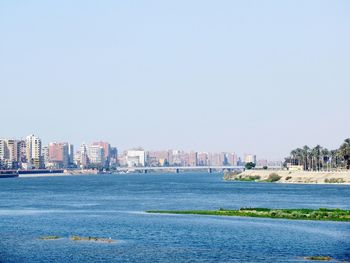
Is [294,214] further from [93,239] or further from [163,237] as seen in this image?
[93,239]

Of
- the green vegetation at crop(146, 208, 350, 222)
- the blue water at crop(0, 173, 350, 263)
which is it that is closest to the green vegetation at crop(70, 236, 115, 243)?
the blue water at crop(0, 173, 350, 263)

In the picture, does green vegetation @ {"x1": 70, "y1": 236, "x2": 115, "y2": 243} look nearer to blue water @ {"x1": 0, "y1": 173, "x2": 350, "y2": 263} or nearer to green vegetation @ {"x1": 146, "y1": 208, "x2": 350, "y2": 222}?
blue water @ {"x1": 0, "y1": 173, "x2": 350, "y2": 263}

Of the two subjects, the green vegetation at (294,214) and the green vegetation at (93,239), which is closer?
the green vegetation at (93,239)

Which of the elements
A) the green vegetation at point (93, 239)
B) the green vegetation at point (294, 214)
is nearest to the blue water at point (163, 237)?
the green vegetation at point (93, 239)

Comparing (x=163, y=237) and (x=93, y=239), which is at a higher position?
(x=93, y=239)

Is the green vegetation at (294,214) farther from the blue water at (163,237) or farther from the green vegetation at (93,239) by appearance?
the green vegetation at (93,239)

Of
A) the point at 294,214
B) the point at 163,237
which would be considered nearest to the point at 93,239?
the point at 163,237

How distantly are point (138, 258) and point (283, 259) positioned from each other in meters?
12.6

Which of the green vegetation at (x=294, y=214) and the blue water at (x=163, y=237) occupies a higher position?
Result: the green vegetation at (x=294, y=214)

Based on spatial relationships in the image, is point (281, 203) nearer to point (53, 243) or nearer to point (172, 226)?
point (172, 226)

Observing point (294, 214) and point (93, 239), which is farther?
point (294, 214)

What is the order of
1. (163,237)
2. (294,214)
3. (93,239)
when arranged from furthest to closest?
(294,214)
(163,237)
(93,239)

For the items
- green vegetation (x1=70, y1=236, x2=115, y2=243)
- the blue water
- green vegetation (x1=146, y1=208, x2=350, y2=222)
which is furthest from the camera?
green vegetation (x1=146, y1=208, x2=350, y2=222)

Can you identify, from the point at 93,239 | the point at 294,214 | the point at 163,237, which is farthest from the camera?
the point at 294,214
